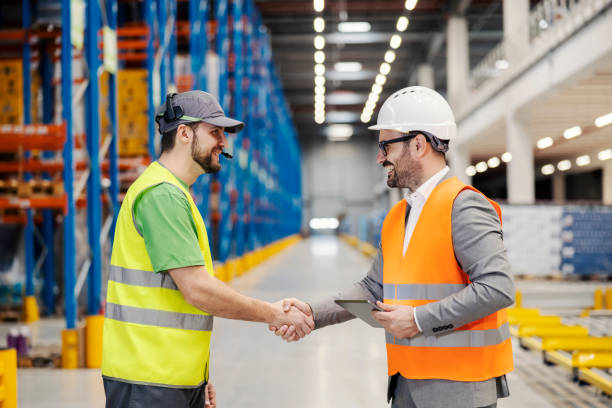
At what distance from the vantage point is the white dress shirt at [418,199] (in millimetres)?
2471

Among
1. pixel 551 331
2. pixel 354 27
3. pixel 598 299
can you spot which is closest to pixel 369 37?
pixel 354 27

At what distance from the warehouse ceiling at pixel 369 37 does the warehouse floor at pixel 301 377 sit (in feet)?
66.9

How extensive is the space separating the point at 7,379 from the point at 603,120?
21.7 metres

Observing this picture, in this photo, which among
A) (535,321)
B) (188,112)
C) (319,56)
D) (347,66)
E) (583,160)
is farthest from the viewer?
→ (347,66)

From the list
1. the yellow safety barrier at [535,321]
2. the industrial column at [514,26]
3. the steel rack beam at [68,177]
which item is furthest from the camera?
the industrial column at [514,26]

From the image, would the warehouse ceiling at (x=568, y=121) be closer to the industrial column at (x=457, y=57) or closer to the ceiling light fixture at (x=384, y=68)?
the industrial column at (x=457, y=57)

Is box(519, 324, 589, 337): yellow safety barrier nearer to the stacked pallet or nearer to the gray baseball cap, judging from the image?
the gray baseball cap

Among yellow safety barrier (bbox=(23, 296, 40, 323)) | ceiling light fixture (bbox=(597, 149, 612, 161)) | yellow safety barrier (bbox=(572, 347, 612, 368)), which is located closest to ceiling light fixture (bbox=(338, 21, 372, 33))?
ceiling light fixture (bbox=(597, 149, 612, 161))

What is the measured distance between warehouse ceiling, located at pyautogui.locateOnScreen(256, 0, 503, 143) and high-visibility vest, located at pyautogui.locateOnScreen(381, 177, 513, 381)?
25212mm

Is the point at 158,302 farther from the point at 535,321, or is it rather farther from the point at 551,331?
the point at 535,321

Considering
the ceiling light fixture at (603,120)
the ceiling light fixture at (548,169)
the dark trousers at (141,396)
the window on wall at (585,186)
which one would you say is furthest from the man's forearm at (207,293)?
the window on wall at (585,186)

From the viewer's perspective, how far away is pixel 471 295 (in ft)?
7.14

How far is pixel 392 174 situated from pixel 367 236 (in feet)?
90.5

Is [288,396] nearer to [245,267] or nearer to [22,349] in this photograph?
[22,349]
